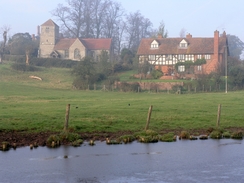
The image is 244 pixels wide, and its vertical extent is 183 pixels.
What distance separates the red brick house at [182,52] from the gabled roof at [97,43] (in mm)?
13997

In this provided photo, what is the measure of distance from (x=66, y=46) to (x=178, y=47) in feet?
94.4

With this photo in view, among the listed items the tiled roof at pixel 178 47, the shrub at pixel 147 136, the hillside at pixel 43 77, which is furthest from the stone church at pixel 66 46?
the shrub at pixel 147 136

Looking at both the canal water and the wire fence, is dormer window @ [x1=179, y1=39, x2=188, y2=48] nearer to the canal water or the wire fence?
the wire fence

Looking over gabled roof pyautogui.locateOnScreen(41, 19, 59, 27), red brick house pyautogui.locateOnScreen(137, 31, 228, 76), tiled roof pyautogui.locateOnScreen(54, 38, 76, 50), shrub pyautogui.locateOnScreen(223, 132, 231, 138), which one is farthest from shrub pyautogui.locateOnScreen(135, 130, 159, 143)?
gabled roof pyautogui.locateOnScreen(41, 19, 59, 27)

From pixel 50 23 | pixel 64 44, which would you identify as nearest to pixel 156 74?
pixel 64 44

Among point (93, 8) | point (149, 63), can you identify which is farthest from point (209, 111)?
point (93, 8)

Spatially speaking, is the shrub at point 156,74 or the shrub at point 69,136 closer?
the shrub at point 69,136

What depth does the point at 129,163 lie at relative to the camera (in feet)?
53.5

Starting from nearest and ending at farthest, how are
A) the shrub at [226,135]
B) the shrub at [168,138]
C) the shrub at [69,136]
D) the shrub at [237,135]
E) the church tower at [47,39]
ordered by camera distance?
the shrub at [69,136]
the shrub at [168,138]
the shrub at [237,135]
the shrub at [226,135]
the church tower at [47,39]

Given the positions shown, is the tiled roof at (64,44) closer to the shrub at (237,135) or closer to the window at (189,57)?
the window at (189,57)

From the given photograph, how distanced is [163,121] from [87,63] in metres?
46.8

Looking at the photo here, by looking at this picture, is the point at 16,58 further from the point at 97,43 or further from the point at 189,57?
the point at 189,57

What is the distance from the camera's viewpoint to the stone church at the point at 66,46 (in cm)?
10331

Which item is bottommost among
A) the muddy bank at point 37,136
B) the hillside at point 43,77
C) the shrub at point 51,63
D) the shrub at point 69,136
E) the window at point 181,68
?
the muddy bank at point 37,136
